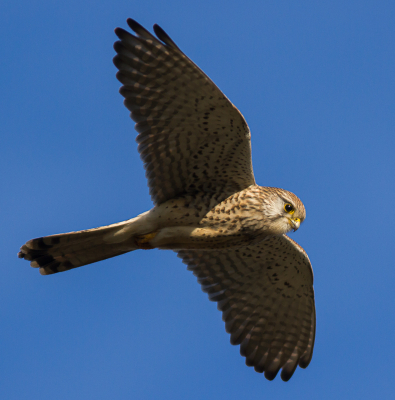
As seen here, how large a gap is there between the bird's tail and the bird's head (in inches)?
60.0

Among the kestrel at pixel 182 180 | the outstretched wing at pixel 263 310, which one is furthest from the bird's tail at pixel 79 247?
the outstretched wing at pixel 263 310

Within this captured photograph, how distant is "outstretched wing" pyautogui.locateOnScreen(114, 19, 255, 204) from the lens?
679 centimetres

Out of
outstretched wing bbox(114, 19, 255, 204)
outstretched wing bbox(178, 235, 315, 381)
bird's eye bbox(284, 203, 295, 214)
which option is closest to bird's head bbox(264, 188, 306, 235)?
bird's eye bbox(284, 203, 295, 214)

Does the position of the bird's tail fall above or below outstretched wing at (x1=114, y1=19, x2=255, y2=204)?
below

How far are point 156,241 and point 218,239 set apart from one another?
735mm

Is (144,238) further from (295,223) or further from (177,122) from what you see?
(295,223)

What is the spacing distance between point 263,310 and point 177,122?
315 cm

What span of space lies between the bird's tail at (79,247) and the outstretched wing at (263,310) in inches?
57.9

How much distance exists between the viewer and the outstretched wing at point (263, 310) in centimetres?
857

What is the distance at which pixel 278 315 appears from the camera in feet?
28.8

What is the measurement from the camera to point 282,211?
728 cm

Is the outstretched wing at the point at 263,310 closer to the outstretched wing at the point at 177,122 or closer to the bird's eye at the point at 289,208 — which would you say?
the bird's eye at the point at 289,208

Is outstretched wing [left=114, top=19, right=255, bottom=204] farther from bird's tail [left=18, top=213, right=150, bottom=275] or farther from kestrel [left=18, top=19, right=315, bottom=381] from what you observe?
bird's tail [left=18, top=213, right=150, bottom=275]

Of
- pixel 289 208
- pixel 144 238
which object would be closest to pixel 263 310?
pixel 289 208
